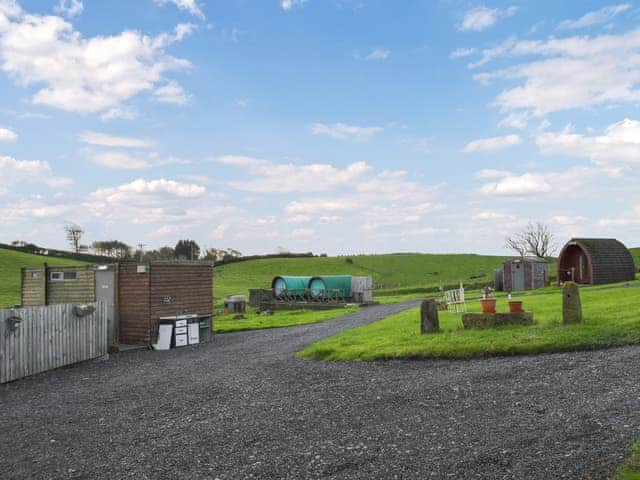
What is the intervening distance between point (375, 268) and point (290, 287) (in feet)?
159

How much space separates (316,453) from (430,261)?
9235cm

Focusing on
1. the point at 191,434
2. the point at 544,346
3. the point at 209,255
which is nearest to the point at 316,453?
the point at 191,434

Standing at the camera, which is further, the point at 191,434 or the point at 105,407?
the point at 105,407

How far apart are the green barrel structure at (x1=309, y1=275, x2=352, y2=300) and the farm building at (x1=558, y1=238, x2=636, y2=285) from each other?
16.8 metres

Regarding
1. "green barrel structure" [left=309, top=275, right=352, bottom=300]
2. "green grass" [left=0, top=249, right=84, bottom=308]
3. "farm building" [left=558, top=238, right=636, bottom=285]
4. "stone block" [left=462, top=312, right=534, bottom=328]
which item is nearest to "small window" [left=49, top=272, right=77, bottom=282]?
"stone block" [left=462, top=312, right=534, bottom=328]

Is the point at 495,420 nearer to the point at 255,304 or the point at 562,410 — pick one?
the point at 562,410

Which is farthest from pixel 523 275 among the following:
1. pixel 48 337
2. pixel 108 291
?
pixel 48 337

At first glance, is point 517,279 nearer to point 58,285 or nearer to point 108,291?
point 108,291

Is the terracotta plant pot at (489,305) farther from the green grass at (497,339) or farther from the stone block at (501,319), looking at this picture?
the green grass at (497,339)

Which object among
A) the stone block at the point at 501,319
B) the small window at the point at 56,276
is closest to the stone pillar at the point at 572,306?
the stone block at the point at 501,319

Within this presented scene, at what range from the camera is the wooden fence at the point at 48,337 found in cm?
1748

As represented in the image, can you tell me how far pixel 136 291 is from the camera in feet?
82.6

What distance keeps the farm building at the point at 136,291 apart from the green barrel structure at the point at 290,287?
18.5 meters

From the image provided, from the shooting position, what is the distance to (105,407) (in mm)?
12781
